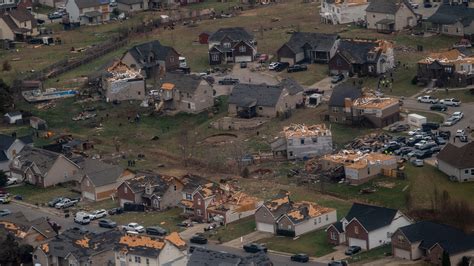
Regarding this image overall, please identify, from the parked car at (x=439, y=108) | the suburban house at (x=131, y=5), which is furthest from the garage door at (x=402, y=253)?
the suburban house at (x=131, y=5)

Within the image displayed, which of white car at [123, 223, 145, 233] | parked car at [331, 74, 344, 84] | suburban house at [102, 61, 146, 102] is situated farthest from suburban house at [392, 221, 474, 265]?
suburban house at [102, 61, 146, 102]

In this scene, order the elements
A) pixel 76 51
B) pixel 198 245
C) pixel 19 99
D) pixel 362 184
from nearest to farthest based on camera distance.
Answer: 1. pixel 198 245
2. pixel 362 184
3. pixel 19 99
4. pixel 76 51

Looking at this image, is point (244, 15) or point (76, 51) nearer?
point (76, 51)

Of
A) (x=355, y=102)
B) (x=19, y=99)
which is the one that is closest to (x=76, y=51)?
(x=19, y=99)

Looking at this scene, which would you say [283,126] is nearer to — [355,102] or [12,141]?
[355,102]

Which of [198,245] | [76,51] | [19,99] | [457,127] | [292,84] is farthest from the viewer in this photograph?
[76,51]

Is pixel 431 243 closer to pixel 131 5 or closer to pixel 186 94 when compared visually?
pixel 186 94

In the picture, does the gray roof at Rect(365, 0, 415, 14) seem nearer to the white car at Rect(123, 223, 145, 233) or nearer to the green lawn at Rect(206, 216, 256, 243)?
the green lawn at Rect(206, 216, 256, 243)

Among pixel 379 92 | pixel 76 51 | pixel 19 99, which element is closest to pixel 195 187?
pixel 379 92
